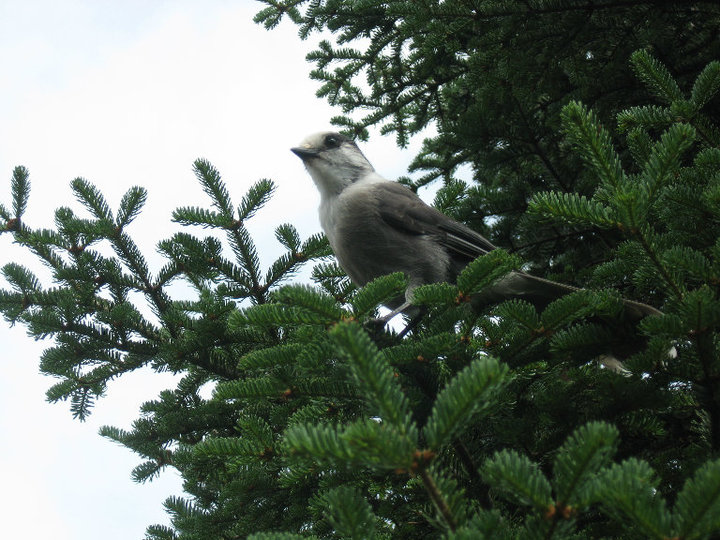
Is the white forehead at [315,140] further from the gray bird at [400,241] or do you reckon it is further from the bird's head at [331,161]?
the gray bird at [400,241]

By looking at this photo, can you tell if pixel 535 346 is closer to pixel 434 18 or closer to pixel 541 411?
pixel 541 411

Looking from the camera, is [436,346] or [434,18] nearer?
[436,346]

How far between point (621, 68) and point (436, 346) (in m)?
2.78

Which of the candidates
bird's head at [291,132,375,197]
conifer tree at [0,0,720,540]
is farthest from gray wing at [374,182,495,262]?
bird's head at [291,132,375,197]

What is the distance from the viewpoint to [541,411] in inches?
82.0

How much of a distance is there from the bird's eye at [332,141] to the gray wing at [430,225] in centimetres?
68

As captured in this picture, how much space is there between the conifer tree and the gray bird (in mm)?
195

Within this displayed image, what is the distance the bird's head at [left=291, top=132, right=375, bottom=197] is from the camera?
4137 mm

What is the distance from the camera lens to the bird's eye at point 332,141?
14.4 ft

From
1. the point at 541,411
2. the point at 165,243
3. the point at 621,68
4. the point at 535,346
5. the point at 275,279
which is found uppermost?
the point at 621,68

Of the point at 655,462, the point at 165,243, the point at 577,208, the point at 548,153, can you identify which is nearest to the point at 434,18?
the point at 548,153

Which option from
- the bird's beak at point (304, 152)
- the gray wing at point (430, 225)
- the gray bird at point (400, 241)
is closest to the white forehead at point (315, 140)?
the bird's beak at point (304, 152)

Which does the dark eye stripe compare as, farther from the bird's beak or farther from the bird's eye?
the bird's beak

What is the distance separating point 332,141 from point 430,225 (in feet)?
3.39
